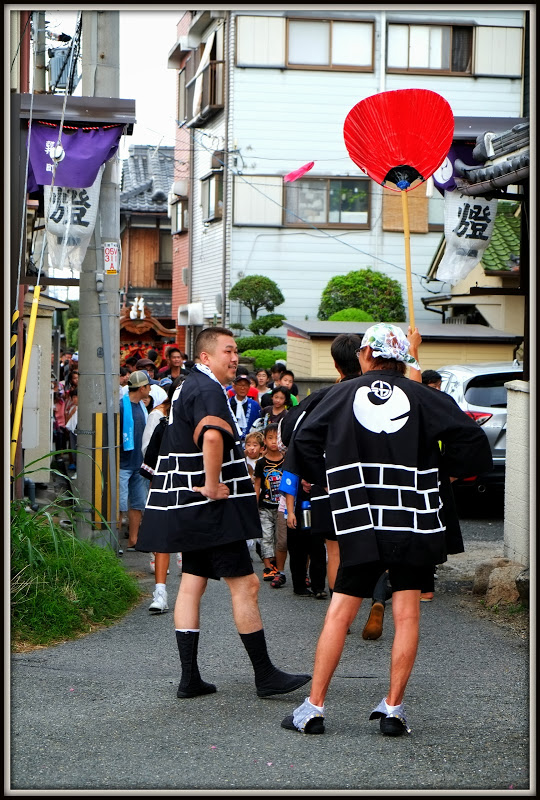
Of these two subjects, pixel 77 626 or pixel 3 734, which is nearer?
pixel 3 734

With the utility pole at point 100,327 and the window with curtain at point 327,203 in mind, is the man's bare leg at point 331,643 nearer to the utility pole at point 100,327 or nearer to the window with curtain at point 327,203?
the utility pole at point 100,327

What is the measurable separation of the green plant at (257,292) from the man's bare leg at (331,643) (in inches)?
786

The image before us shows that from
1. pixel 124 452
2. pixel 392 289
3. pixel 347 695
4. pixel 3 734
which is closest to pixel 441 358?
pixel 392 289

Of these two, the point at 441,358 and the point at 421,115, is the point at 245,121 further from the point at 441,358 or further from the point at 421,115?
the point at 421,115

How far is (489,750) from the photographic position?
14.5 feet

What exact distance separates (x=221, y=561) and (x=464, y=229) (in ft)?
19.5

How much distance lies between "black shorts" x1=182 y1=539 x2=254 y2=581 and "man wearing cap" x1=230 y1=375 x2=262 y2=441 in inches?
252

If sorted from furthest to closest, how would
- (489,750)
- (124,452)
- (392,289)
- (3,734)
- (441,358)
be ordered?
(392,289), (441,358), (124,452), (489,750), (3,734)

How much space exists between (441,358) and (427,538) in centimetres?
1411

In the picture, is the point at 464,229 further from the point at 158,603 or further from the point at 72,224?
the point at 158,603

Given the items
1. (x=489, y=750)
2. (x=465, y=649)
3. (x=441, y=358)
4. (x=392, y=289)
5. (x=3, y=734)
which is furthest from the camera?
(x=392, y=289)

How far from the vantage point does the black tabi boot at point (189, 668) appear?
5270 millimetres

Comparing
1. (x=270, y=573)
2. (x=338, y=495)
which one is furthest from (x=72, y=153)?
(x=338, y=495)

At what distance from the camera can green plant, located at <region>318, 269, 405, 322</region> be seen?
2378 centimetres
